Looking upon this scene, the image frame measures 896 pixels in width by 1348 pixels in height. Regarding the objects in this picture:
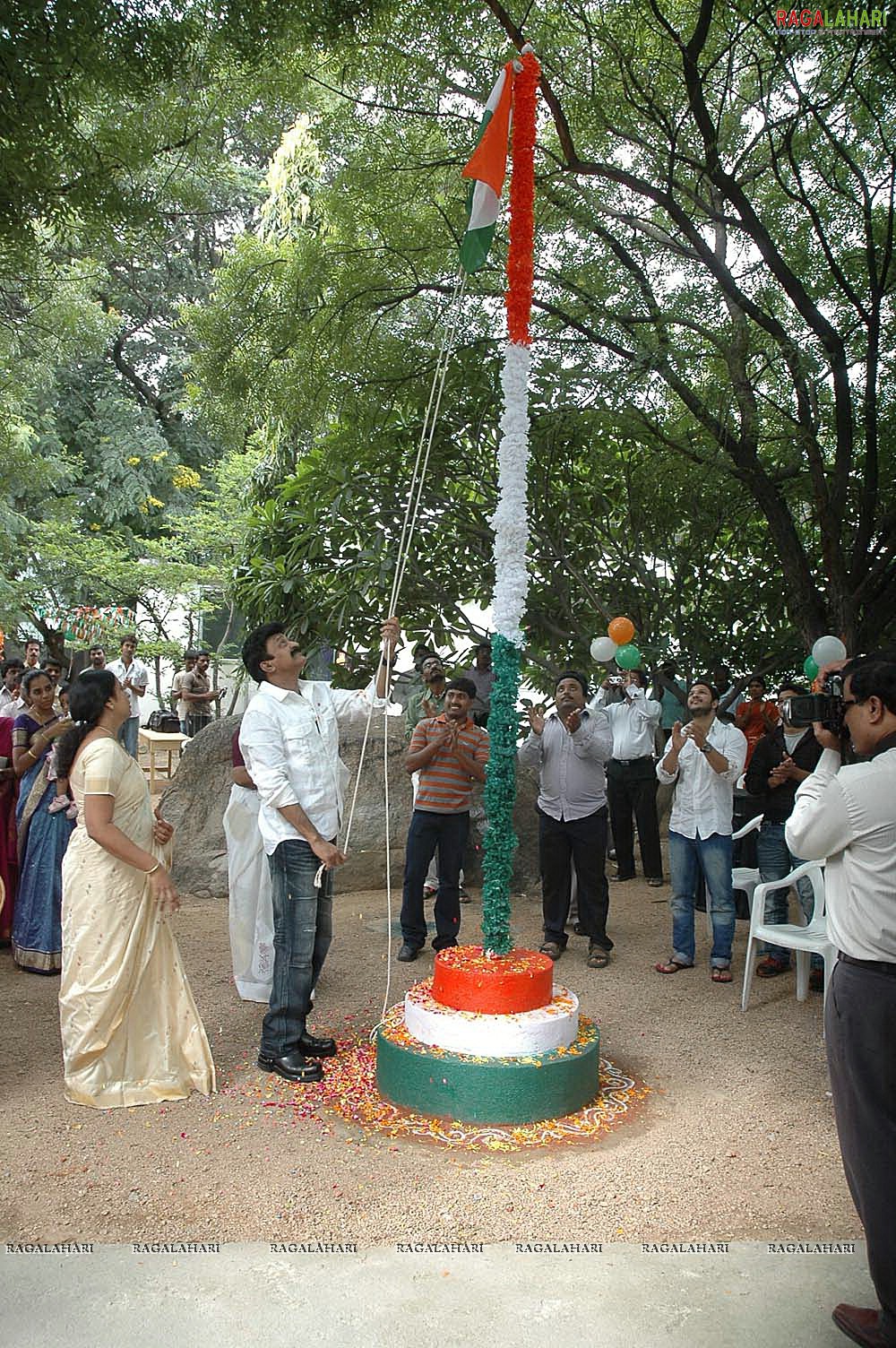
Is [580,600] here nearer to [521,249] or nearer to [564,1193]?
[521,249]

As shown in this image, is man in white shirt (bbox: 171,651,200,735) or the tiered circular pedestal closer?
the tiered circular pedestal

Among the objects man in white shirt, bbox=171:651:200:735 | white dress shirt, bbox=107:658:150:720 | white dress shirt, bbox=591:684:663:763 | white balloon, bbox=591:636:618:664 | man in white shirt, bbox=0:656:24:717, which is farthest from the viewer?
man in white shirt, bbox=171:651:200:735

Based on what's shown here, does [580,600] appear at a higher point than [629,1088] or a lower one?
higher

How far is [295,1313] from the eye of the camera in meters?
2.82

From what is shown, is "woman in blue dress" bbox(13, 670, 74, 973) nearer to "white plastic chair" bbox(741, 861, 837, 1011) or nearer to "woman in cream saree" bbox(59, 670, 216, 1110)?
"woman in cream saree" bbox(59, 670, 216, 1110)

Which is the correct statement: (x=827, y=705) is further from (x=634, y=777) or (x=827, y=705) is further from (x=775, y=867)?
(x=634, y=777)

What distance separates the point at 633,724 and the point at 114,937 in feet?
18.1

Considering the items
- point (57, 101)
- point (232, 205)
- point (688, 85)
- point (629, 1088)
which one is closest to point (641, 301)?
point (688, 85)

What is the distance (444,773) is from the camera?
6414mm

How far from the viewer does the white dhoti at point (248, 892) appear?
537 centimetres

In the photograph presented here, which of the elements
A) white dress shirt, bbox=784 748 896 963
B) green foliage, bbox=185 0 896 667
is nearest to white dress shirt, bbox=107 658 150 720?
green foliage, bbox=185 0 896 667

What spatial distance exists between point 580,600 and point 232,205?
564 inches

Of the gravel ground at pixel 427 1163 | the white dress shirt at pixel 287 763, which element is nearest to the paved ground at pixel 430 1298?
the gravel ground at pixel 427 1163

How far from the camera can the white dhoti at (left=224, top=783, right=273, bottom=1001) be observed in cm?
537
